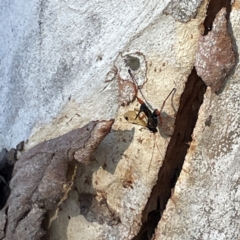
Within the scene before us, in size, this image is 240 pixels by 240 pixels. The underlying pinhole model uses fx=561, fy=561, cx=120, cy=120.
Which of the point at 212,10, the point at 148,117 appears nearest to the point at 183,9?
the point at 212,10

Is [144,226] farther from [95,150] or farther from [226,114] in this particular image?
[226,114]

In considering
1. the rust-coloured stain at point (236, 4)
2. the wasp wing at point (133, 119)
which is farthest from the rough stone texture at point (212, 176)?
the wasp wing at point (133, 119)

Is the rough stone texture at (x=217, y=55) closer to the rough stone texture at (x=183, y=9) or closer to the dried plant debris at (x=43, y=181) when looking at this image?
the rough stone texture at (x=183, y=9)

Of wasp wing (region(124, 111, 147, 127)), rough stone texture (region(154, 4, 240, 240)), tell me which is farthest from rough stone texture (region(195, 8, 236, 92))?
wasp wing (region(124, 111, 147, 127))

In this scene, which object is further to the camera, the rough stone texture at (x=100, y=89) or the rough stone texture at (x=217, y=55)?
the rough stone texture at (x=100, y=89)

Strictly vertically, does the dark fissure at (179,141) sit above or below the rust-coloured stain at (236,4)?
below

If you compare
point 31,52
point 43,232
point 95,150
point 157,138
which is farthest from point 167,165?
point 31,52

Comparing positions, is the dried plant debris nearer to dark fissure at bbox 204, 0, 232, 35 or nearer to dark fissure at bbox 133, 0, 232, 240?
dark fissure at bbox 133, 0, 232, 240
